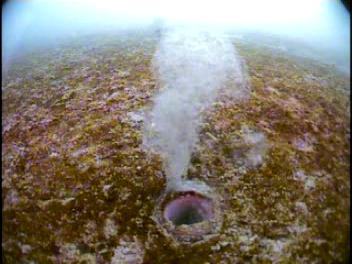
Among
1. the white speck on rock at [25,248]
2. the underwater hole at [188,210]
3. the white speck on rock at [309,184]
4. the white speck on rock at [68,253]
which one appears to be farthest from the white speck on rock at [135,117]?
the white speck on rock at [309,184]

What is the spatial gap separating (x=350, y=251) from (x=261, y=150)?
3.22 feet

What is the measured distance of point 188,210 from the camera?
3.15 meters

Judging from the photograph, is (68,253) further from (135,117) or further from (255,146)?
(255,146)

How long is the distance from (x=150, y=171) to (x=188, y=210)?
422 millimetres

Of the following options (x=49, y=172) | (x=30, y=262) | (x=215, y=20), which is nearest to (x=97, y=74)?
(x=49, y=172)

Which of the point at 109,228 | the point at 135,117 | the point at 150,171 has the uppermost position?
the point at 135,117

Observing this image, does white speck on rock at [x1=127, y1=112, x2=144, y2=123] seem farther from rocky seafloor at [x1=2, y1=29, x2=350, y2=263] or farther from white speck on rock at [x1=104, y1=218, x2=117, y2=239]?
white speck on rock at [x1=104, y1=218, x2=117, y2=239]

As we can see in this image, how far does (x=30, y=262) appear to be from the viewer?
300 cm

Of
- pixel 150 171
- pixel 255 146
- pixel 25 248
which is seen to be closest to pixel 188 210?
pixel 150 171

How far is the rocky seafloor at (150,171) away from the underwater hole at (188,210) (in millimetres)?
128

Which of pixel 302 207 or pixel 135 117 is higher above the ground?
pixel 135 117

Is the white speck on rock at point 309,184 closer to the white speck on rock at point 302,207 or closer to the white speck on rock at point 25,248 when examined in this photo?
the white speck on rock at point 302,207

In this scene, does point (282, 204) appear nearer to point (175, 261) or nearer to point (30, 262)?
point (175, 261)

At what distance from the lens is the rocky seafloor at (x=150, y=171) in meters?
3.01
